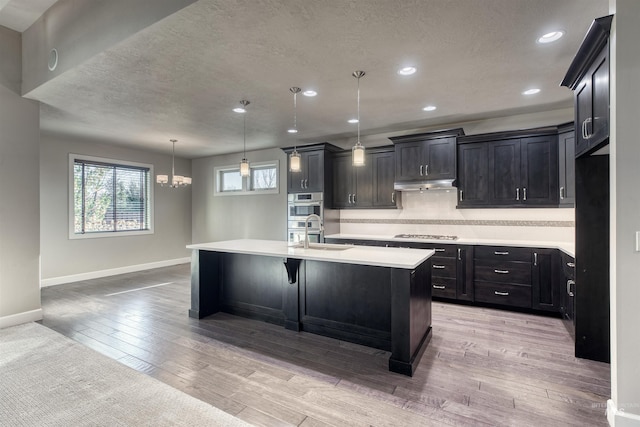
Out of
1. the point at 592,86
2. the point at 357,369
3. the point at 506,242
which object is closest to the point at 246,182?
the point at 506,242

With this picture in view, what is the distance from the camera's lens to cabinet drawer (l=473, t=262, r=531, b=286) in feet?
13.2

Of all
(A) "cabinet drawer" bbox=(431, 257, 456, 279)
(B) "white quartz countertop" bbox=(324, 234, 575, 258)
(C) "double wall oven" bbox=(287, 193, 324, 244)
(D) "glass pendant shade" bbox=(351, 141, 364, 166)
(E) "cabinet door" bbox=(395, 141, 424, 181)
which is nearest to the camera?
(D) "glass pendant shade" bbox=(351, 141, 364, 166)

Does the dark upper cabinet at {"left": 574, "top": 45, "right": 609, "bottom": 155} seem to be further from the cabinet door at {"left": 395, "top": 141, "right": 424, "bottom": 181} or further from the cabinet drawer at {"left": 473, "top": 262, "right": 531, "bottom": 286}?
the cabinet door at {"left": 395, "top": 141, "right": 424, "bottom": 181}

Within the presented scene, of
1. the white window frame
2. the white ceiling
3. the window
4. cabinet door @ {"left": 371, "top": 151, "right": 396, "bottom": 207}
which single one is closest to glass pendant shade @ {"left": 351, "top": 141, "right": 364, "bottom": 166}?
the white ceiling

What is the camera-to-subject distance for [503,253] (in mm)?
4137

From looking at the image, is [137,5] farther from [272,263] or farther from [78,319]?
[78,319]

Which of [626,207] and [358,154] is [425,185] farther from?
[626,207]

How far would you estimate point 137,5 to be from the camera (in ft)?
7.84

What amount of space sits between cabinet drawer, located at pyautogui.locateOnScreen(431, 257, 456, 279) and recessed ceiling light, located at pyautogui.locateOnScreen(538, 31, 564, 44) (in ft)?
9.26

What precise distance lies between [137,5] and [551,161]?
191 inches

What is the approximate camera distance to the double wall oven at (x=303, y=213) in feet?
18.3

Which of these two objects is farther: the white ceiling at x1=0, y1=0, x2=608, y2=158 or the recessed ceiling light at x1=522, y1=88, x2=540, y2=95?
the recessed ceiling light at x1=522, y1=88, x2=540, y2=95

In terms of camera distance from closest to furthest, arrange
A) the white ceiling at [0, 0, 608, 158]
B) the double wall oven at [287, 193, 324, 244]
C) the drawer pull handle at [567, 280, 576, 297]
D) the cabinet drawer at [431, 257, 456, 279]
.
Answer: the white ceiling at [0, 0, 608, 158], the drawer pull handle at [567, 280, 576, 297], the cabinet drawer at [431, 257, 456, 279], the double wall oven at [287, 193, 324, 244]

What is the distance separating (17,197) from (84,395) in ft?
9.46
